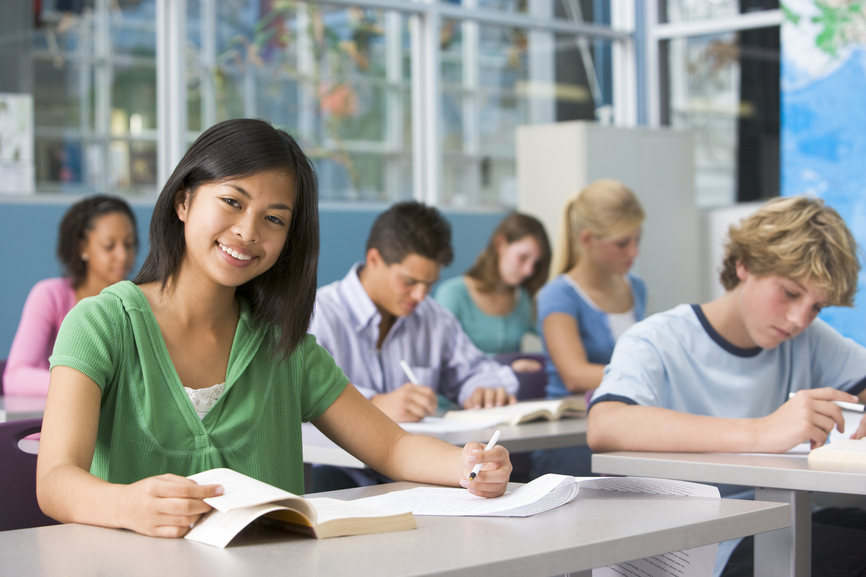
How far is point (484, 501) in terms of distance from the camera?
1414 mm

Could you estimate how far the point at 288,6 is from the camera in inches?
216

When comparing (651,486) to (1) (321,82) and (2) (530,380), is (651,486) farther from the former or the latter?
(1) (321,82)

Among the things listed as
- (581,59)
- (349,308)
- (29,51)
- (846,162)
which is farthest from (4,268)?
(846,162)

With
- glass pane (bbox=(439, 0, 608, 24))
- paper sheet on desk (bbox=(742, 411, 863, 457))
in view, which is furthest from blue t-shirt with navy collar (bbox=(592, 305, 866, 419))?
glass pane (bbox=(439, 0, 608, 24))

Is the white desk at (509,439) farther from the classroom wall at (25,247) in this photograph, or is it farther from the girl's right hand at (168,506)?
the classroom wall at (25,247)

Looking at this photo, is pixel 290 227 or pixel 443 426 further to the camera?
pixel 443 426

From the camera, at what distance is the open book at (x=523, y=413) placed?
2568mm

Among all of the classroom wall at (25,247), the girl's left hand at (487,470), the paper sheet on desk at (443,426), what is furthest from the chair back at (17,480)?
the classroom wall at (25,247)

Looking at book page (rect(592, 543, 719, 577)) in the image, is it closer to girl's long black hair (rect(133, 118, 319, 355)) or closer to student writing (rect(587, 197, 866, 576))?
student writing (rect(587, 197, 866, 576))

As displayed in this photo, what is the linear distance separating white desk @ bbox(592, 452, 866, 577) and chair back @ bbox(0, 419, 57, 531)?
1154mm

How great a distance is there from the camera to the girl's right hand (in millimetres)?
1164

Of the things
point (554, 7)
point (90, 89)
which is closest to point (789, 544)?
point (90, 89)

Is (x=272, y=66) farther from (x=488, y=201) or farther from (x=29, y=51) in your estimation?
(x=488, y=201)

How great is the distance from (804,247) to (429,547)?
1.28 metres
